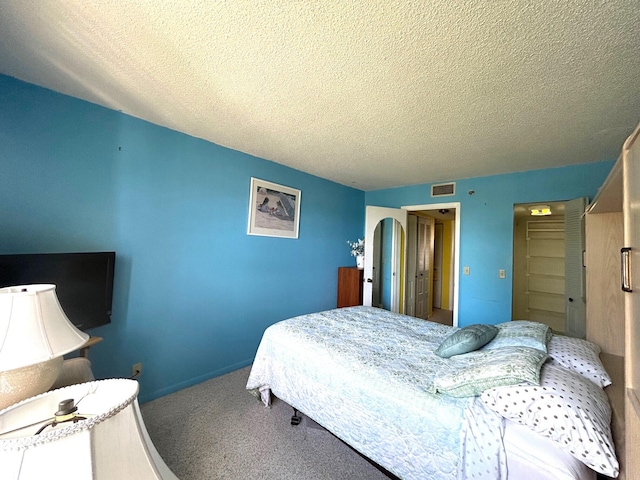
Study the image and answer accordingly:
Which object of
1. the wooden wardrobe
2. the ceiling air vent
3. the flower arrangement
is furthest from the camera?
the flower arrangement

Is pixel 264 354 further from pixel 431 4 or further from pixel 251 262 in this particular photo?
pixel 431 4

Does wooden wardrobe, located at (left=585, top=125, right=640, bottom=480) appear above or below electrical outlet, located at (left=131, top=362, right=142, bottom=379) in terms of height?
above

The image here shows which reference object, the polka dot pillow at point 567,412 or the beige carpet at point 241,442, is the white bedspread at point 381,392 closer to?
the polka dot pillow at point 567,412

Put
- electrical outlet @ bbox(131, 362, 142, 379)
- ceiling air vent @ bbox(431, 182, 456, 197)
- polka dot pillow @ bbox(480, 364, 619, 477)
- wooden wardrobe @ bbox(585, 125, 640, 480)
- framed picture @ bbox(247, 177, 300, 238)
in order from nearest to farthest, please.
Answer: wooden wardrobe @ bbox(585, 125, 640, 480), polka dot pillow @ bbox(480, 364, 619, 477), electrical outlet @ bbox(131, 362, 142, 379), framed picture @ bbox(247, 177, 300, 238), ceiling air vent @ bbox(431, 182, 456, 197)

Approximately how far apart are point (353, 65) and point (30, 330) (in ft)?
5.62

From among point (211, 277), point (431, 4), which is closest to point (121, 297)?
point (211, 277)

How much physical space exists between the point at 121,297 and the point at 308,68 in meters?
2.17

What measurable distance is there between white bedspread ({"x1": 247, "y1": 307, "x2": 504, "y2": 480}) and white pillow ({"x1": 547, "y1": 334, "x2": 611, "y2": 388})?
1.86 feet

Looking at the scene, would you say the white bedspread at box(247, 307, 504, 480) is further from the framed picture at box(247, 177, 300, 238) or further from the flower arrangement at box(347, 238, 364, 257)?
the flower arrangement at box(347, 238, 364, 257)

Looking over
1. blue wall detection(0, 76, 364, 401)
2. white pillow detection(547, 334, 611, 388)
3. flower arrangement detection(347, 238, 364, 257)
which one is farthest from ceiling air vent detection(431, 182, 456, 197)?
white pillow detection(547, 334, 611, 388)

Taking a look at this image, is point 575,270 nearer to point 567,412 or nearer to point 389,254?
point 389,254

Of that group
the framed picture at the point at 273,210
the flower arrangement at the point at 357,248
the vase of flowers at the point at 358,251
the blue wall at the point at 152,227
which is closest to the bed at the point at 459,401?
the blue wall at the point at 152,227

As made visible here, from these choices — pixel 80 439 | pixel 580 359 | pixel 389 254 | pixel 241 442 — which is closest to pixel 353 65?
pixel 80 439

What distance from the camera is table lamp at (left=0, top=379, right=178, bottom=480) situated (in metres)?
0.40
